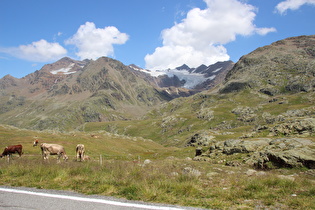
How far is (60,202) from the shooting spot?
28.0 feet

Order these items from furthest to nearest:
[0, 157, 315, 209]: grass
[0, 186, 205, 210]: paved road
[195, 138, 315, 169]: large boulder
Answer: [195, 138, 315, 169]: large boulder → [0, 157, 315, 209]: grass → [0, 186, 205, 210]: paved road

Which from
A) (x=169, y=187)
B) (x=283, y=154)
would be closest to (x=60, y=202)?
(x=169, y=187)

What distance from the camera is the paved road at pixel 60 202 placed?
8031 millimetres

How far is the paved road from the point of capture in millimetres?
8031

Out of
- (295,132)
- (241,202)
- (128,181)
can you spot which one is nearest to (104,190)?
(128,181)

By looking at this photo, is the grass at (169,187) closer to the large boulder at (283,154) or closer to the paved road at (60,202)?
the paved road at (60,202)

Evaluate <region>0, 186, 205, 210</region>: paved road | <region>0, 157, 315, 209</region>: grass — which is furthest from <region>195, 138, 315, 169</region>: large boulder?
<region>0, 186, 205, 210</region>: paved road

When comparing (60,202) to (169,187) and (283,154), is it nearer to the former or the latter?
(169,187)

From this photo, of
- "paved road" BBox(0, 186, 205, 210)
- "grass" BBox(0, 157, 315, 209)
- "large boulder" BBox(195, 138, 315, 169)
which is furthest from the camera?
"large boulder" BBox(195, 138, 315, 169)

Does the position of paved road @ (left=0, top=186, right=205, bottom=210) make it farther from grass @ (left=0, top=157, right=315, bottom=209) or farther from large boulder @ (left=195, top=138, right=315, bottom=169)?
large boulder @ (left=195, top=138, right=315, bottom=169)

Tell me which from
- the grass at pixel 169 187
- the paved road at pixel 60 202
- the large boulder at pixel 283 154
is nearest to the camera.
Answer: the paved road at pixel 60 202

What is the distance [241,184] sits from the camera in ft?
39.3

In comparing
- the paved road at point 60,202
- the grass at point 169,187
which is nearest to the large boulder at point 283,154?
the grass at point 169,187

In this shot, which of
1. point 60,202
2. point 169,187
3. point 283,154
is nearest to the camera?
point 60,202
